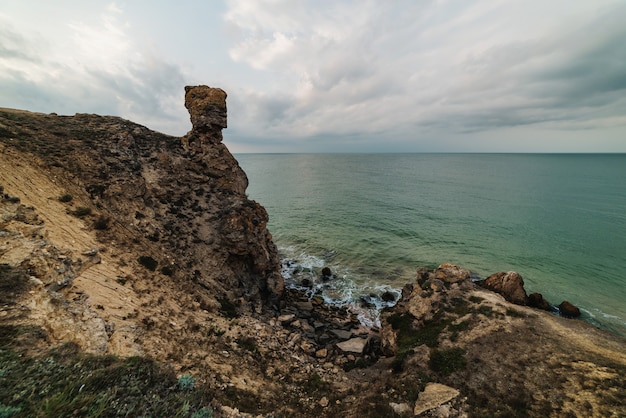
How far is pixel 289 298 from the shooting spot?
29.1 meters

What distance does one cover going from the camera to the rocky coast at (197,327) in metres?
8.98

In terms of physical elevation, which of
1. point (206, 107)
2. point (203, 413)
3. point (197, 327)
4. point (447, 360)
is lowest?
point (447, 360)

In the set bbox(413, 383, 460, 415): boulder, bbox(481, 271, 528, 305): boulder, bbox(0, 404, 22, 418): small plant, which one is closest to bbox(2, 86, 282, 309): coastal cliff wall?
bbox(0, 404, 22, 418): small plant

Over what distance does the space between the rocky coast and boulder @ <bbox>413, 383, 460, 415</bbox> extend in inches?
3.1

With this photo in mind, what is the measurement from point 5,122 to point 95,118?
847 centimetres

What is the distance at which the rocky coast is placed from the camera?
8977mm

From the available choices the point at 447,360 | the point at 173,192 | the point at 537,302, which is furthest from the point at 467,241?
the point at 173,192

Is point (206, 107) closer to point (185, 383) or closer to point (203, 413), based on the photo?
point (185, 383)

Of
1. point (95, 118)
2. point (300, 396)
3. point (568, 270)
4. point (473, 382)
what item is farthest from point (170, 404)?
point (568, 270)

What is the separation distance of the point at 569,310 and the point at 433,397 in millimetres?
26490

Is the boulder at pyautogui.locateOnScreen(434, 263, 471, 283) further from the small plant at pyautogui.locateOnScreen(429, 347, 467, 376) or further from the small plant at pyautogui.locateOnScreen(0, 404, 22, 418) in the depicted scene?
the small plant at pyautogui.locateOnScreen(0, 404, 22, 418)

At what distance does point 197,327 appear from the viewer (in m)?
14.8

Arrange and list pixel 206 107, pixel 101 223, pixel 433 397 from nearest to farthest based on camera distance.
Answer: pixel 433 397, pixel 101 223, pixel 206 107

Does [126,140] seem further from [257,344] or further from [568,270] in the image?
[568,270]
